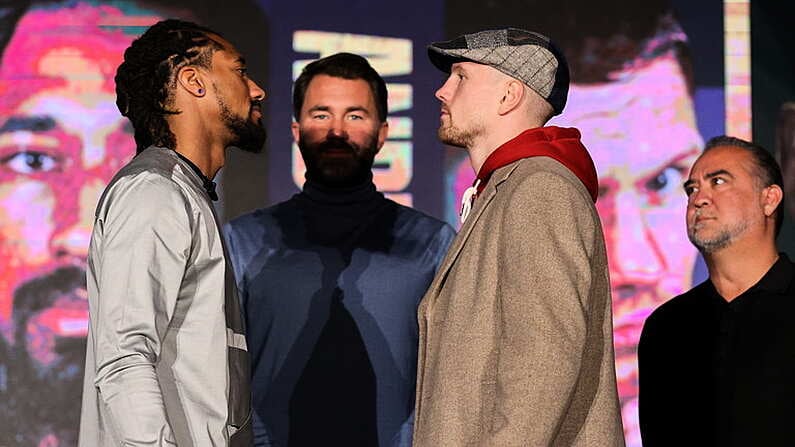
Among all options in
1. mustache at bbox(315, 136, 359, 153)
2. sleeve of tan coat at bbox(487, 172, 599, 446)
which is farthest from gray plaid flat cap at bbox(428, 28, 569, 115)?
mustache at bbox(315, 136, 359, 153)

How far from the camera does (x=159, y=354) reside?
2.04 m

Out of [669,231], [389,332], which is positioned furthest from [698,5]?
[389,332]

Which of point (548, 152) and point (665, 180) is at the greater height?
point (665, 180)

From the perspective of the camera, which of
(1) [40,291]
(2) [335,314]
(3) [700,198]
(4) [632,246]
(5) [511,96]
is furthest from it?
(4) [632,246]

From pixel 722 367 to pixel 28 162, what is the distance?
262 cm

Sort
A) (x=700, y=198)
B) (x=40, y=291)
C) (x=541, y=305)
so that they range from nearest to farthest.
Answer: (x=541, y=305), (x=700, y=198), (x=40, y=291)

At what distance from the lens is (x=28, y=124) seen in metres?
4.18

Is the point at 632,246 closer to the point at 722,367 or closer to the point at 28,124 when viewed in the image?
the point at 722,367

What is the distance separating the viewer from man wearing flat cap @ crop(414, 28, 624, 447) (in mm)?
1908

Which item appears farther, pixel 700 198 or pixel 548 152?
pixel 700 198

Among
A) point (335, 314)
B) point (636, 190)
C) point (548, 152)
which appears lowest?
point (335, 314)

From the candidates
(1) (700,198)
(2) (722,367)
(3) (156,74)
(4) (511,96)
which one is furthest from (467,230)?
(1) (700,198)

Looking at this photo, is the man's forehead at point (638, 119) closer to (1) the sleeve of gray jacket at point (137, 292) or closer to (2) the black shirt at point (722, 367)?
(2) the black shirt at point (722, 367)

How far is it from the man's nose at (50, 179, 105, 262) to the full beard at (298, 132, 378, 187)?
135cm
